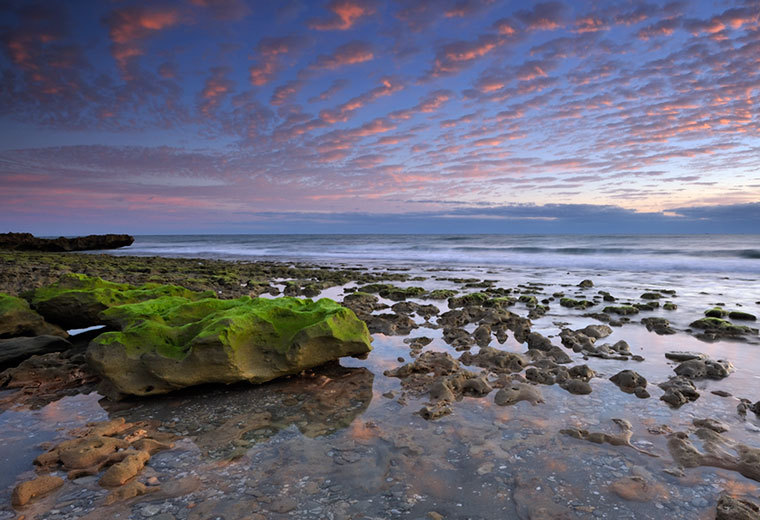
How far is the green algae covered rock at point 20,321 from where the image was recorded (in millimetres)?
8859

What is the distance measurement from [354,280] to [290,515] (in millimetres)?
19117

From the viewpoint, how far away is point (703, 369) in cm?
750

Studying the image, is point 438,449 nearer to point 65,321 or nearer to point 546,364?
point 546,364

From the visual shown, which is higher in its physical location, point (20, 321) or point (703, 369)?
point (20, 321)

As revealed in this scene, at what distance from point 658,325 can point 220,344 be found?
38.1ft

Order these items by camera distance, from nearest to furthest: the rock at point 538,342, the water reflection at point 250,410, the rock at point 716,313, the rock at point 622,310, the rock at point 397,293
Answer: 1. the water reflection at point 250,410
2. the rock at point 538,342
3. the rock at point 716,313
4. the rock at point 622,310
5. the rock at point 397,293

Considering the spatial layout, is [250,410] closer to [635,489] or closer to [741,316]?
[635,489]

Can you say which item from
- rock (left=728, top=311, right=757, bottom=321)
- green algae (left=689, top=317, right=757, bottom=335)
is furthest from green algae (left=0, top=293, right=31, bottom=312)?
rock (left=728, top=311, right=757, bottom=321)

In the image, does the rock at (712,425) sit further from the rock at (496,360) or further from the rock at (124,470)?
the rock at (124,470)

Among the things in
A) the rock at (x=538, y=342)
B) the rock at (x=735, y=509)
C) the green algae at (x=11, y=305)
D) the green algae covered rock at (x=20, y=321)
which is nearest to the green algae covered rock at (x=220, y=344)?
the green algae covered rock at (x=20, y=321)

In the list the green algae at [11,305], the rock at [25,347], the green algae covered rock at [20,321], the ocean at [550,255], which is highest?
the green algae at [11,305]

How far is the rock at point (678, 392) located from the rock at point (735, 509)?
2484 millimetres

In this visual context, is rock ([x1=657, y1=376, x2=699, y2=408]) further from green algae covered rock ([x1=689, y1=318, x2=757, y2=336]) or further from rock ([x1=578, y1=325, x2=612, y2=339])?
green algae covered rock ([x1=689, y1=318, x2=757, y2=336])

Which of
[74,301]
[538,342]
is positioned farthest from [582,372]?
[74,301]
